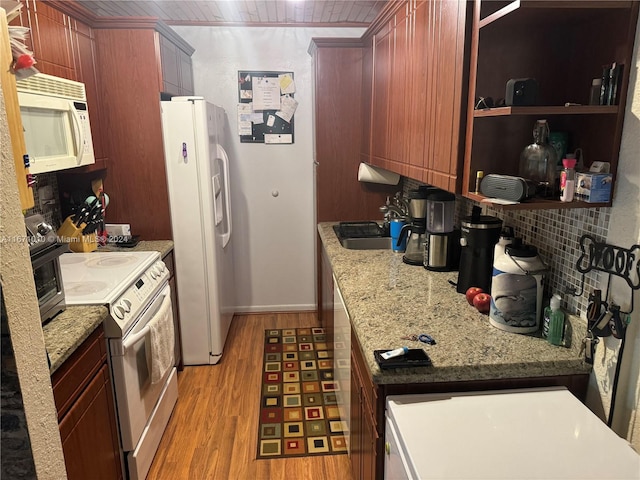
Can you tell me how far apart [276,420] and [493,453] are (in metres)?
1.77

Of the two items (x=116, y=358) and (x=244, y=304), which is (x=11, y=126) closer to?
(x=116, y=358)

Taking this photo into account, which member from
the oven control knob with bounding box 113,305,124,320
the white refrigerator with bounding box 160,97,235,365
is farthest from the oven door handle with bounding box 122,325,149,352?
the white refrigerator with bounding box 160,97,235,365

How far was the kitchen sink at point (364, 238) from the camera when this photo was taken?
2895 millimetres

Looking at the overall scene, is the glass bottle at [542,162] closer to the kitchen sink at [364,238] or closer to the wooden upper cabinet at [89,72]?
the kitchen sink at [364,238]

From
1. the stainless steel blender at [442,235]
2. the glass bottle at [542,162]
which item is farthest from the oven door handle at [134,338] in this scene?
the glass bottle at [542,162]

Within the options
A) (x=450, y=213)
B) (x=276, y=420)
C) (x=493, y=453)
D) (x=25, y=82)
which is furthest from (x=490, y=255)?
(x=25, y=82)

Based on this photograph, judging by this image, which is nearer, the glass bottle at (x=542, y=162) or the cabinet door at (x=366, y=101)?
the glass bottle at (x=542, y=162)

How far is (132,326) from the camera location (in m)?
2.03

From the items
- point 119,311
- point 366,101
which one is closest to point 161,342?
point 119,311

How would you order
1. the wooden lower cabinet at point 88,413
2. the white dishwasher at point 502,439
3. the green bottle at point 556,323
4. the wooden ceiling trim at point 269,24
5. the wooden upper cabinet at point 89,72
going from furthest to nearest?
the wooden ceiling trim at point 269,24 → the wooden upper cabinet at point 89,72 → the wooden lower cabinet at point 88,413 → the green bottle at point 556,323 → the white dishwasher at point 502,439

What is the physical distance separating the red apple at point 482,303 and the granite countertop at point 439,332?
25 mm

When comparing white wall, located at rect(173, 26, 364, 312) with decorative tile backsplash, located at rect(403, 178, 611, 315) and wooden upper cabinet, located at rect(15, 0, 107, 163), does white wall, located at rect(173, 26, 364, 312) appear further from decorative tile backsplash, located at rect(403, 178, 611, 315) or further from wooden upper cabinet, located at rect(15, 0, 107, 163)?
decorative tile backsplash, located at rect(403, 178, 611, 315)

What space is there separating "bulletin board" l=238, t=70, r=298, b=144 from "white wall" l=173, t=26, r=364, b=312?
0.16 ft

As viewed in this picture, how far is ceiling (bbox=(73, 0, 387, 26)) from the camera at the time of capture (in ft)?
9.93
